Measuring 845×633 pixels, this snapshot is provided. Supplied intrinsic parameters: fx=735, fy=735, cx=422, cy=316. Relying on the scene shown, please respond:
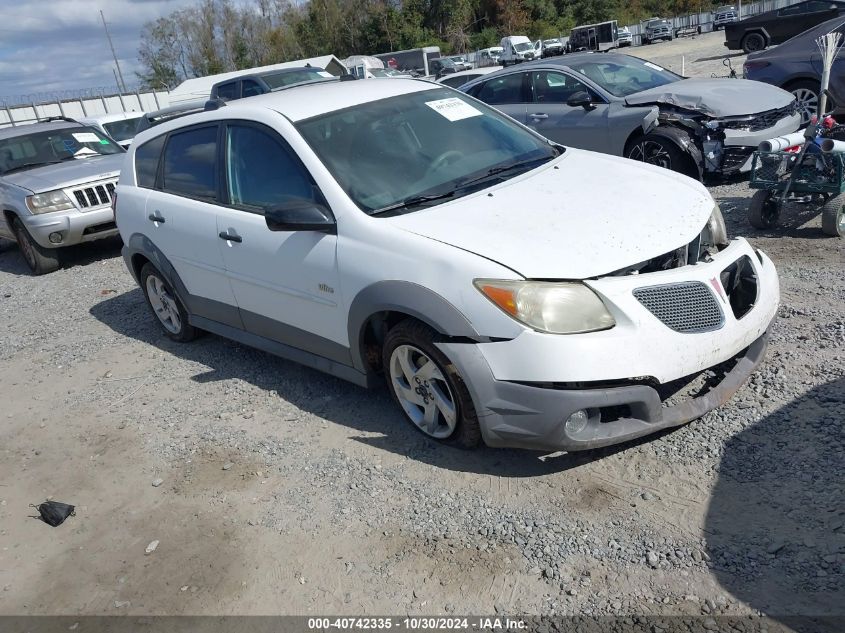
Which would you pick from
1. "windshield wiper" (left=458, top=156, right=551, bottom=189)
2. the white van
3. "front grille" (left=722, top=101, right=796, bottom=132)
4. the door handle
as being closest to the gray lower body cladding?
"windshield wiper" (left=458, top=156, right=551, bottom=189)

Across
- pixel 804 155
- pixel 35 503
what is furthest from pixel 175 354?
pixel 804 155

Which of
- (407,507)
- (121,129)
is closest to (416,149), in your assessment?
(407,507)

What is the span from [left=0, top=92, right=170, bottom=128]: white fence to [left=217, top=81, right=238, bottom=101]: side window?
22.4 m

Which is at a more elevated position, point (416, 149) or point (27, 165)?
point (416, 149)

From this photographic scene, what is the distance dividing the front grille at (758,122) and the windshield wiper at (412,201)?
5.19 metres

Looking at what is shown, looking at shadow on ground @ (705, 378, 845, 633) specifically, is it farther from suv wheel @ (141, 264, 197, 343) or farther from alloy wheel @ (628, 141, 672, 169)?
alloy wheel @ (628, 141, 672, 169)

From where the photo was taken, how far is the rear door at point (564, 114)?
8.76 meters

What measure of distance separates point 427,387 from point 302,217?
1.13 m

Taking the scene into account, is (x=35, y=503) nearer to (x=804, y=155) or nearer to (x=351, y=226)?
(x=351, y=226)

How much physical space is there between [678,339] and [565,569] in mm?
1143

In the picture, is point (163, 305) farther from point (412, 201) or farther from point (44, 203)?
point (44, 203)

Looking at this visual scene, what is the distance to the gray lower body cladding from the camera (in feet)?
10.6

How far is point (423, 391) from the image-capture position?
12.5 ft

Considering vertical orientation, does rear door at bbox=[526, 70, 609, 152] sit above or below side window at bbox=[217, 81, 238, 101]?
below
